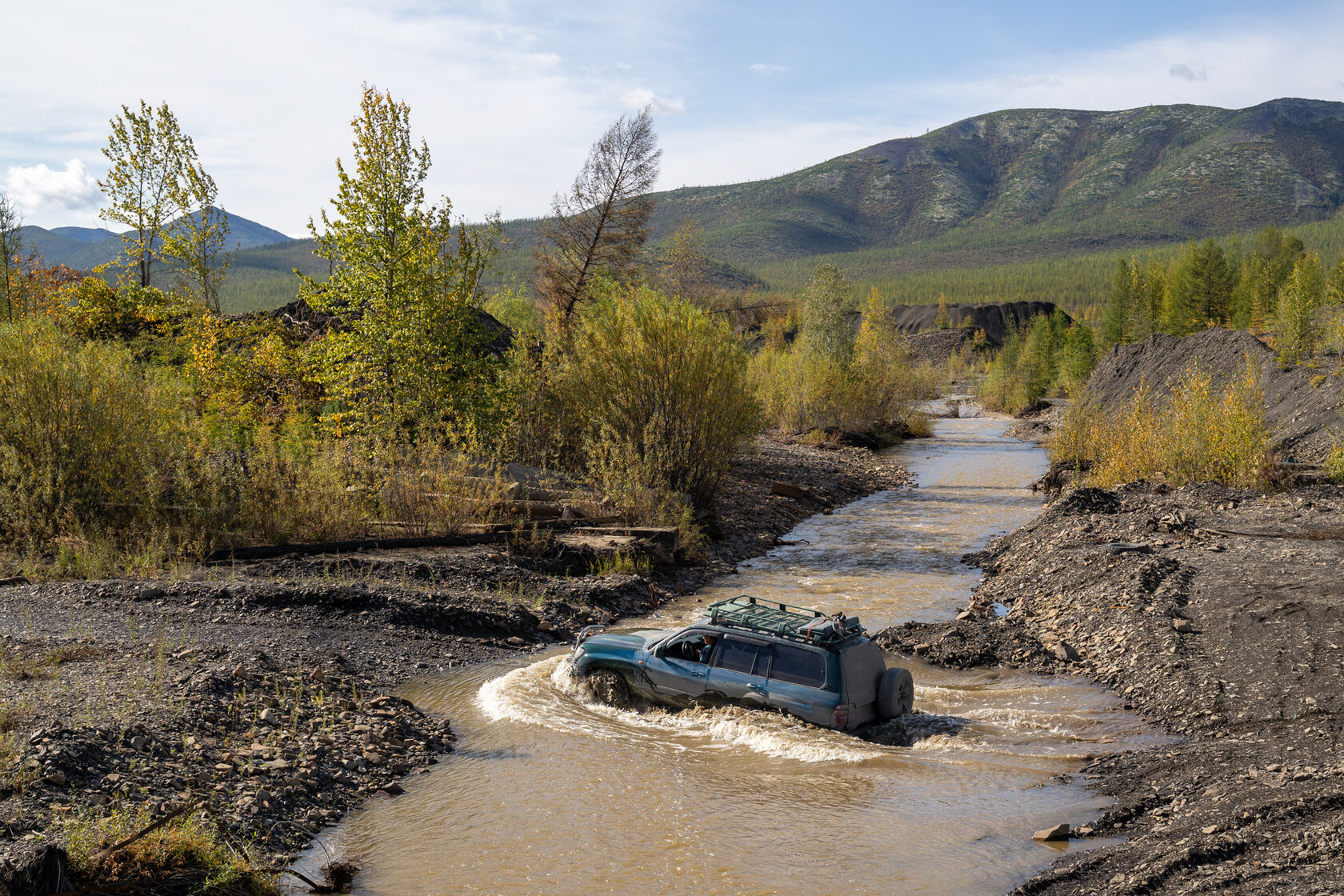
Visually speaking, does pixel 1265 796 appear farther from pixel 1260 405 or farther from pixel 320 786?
pixel 1260 405

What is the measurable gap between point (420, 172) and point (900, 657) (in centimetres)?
1403

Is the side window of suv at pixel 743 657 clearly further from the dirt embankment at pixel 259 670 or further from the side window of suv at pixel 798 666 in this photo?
the dirt embankment at pixel 259 670

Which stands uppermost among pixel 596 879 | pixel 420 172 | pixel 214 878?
pixel 420 172

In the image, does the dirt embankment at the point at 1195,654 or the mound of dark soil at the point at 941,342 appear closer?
the dirt embankment at the point at 1195,654

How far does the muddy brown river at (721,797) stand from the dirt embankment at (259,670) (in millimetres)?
602

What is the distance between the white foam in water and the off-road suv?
5.9 inches

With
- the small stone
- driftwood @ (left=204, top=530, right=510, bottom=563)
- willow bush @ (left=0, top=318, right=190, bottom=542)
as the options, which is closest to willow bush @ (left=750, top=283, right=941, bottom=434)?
driftwood @ (left=204, top=530, right=510, bottom=563)

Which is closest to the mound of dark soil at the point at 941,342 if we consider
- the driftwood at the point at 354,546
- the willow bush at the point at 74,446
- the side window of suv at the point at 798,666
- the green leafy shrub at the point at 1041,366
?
the green leafy shrub at the point at 1041,366

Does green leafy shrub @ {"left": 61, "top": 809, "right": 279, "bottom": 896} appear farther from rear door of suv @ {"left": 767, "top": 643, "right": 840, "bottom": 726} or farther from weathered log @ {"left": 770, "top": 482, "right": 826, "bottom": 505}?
weathered log @ {"left": 770, "top": 482, "right": 826, "bottom": 505}

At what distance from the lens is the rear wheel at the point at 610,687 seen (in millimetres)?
10430

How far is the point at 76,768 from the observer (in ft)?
22.6

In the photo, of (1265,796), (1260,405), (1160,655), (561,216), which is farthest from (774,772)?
(561,216)

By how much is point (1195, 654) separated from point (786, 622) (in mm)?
5424

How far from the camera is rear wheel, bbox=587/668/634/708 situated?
34.2ft
